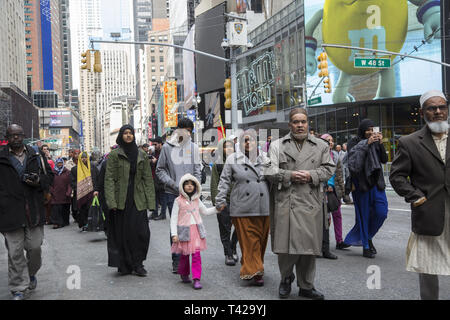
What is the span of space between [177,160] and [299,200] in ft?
8.20

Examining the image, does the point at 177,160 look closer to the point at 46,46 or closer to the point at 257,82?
the point at 257,82

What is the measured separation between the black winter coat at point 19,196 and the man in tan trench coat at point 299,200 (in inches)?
109

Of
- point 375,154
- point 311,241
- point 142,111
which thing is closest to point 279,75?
point 375,154

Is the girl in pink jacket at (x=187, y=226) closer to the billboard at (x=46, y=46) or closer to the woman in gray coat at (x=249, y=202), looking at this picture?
the woman in gray coat at (x=249, y=202)

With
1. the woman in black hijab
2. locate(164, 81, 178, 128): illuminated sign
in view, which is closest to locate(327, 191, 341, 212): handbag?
the woman in black hijab

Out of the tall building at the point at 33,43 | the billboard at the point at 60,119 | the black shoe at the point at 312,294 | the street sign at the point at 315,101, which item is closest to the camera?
the black shoe at the point at 312,294

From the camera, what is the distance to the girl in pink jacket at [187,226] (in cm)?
637

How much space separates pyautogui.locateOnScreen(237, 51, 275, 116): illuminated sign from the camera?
45656 mm

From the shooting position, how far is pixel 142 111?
646 feet

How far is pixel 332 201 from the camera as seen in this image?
26.4 feet

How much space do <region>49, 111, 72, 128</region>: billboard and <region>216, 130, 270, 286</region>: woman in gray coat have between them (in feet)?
550

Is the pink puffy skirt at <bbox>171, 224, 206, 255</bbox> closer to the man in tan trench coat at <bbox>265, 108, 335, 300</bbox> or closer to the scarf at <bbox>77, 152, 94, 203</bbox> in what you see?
the man in tan trench coat at <bbox>265, 108, 335, 300</bbox>

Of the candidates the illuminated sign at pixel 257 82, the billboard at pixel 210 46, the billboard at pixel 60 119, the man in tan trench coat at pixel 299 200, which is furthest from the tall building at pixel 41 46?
the man in tan trench coat at pixel 299 200

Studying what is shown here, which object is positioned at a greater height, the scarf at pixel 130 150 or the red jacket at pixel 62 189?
the scarf at pixel 130 150
